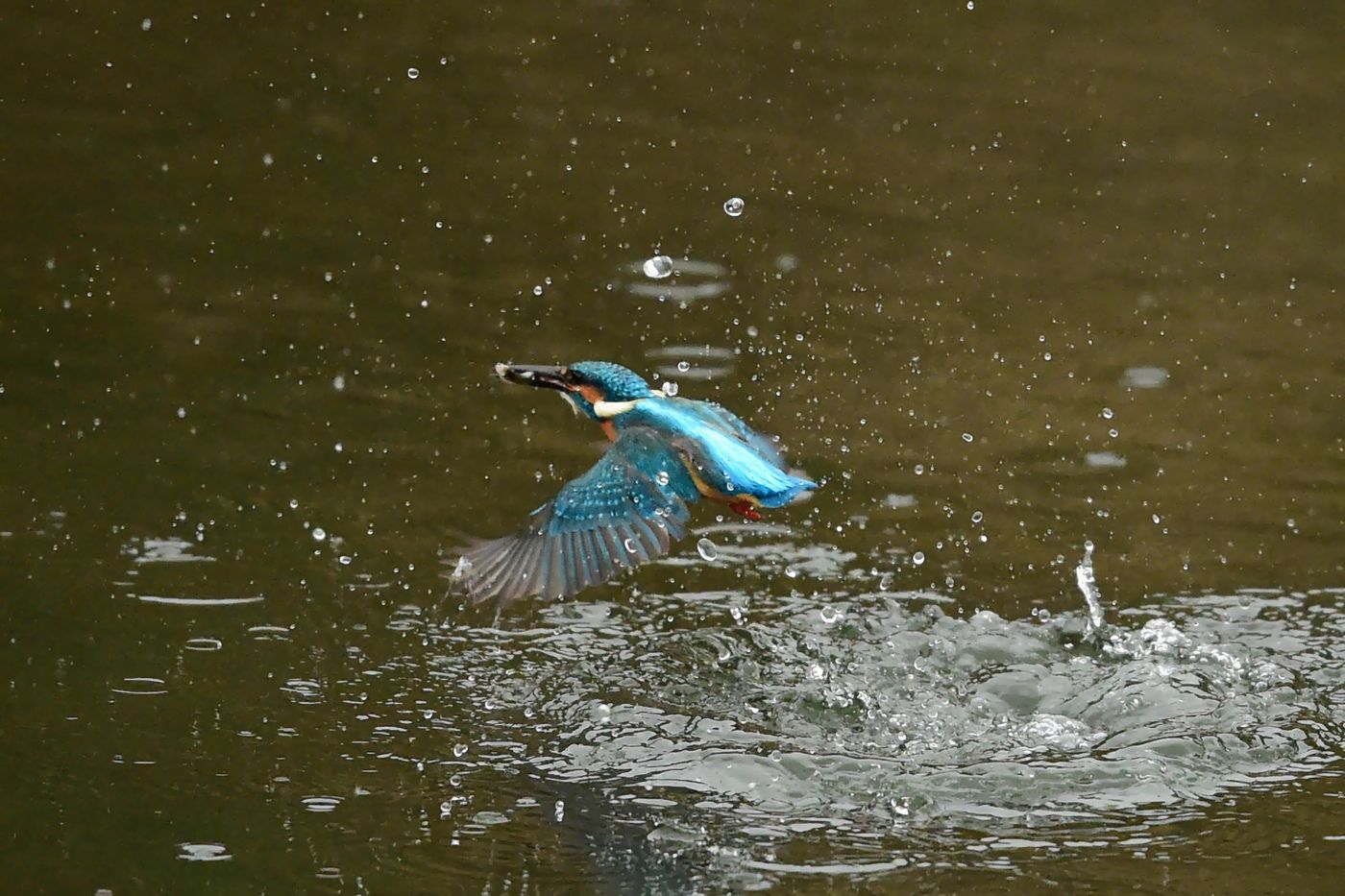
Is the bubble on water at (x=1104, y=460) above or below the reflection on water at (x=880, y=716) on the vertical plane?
above

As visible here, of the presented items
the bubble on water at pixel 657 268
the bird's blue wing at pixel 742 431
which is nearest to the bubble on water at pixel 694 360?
the bubble on water at pixel 657 268

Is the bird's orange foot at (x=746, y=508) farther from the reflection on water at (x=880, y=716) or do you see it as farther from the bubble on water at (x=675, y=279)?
the bubble on water at (x=675, y=279)

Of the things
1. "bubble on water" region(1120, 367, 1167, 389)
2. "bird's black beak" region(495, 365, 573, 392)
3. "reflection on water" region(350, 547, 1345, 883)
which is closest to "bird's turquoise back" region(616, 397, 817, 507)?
"bird's black beak" region(495, 365, 573, 392)

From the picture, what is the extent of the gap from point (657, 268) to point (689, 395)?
81 centimetres

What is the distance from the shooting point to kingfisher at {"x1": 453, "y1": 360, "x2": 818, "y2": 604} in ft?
13.4

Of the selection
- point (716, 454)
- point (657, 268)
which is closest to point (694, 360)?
point (657, 268)

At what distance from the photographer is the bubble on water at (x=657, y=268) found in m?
6.59

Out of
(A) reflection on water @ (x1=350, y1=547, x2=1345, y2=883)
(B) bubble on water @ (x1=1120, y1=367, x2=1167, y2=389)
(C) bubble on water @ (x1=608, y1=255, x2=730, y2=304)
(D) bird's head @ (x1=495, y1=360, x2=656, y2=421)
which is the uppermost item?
(C) bubble on water @ (x1=608, y1=255, x2=730, y2=304)

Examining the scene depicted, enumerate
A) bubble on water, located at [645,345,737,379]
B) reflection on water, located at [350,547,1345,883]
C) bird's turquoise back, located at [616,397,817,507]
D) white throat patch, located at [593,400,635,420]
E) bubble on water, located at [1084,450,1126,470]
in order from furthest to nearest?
1. bubble on water, located at [645,345,737,379]
2. bubble on water, located at [1084,450,1126,470]
3. white throat patch, located at [593,400,635,420]
4. bird's turquoise back, located at [616,397,817,507]
5. reflection on water, located at [350,547,1345,883]

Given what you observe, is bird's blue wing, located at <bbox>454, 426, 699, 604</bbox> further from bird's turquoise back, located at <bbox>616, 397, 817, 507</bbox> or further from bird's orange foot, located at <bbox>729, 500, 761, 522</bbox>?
bird's orange foot, located at <bbox>729, 500, 761, 522</bbox>

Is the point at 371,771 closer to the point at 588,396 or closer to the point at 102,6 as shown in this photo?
the point at 588,396

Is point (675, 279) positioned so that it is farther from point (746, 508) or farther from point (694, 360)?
point (746, 508)

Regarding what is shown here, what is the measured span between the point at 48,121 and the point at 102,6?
1.38m

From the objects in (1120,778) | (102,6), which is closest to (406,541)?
(1120,778)
